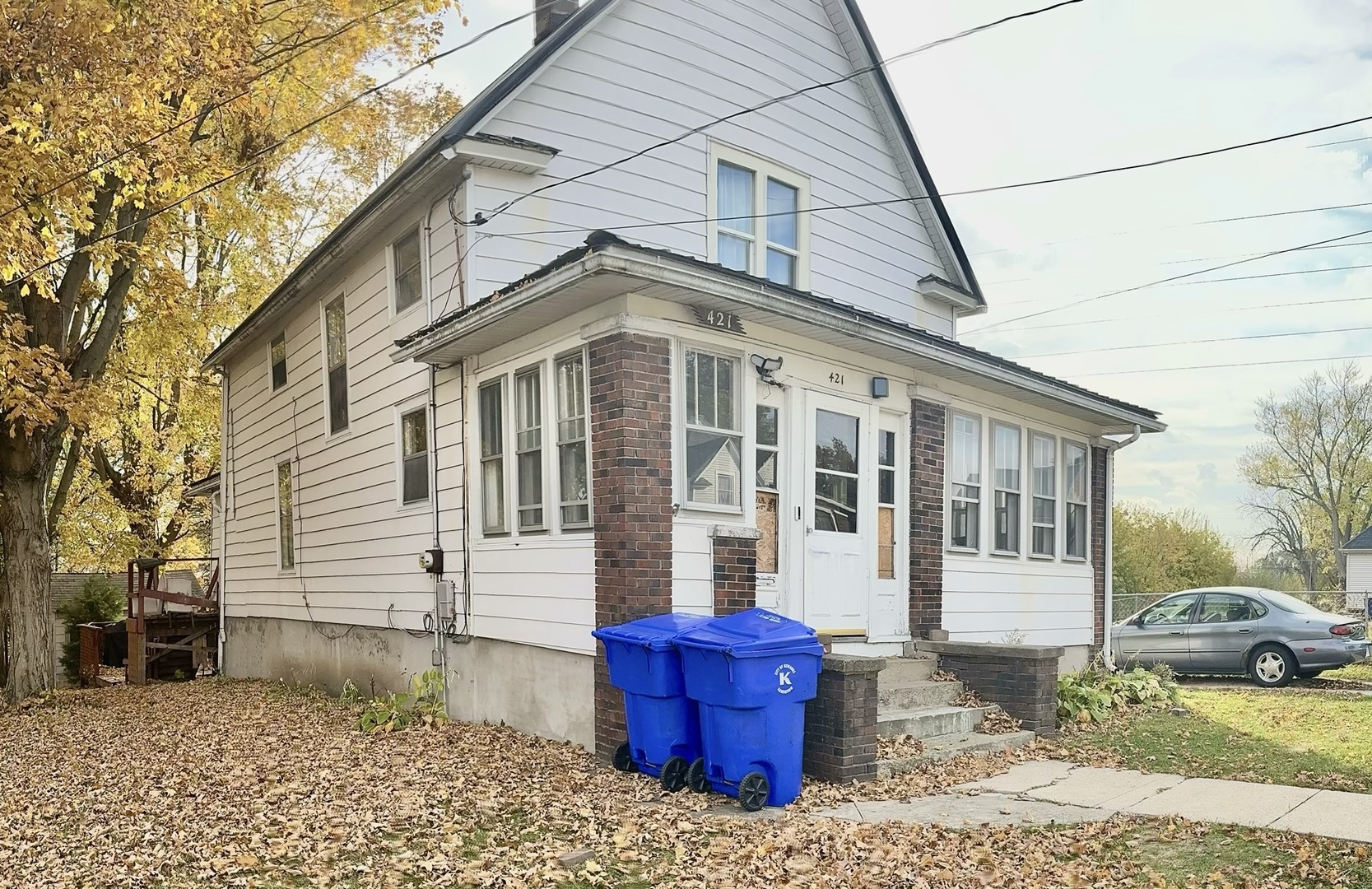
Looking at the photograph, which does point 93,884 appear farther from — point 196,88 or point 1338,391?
point 1338,391

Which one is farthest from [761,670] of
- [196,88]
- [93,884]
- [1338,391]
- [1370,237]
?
[1338,391]

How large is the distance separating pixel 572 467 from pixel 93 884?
4585mm

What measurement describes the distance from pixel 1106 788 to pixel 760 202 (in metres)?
8.00

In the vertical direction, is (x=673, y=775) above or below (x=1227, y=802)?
above

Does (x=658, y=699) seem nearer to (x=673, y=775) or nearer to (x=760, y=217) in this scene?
(x=673, y=775)

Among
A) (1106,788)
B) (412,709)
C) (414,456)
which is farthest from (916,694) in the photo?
(414,456)

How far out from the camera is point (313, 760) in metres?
9.45

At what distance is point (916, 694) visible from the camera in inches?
392

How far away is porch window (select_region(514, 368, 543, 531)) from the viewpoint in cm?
984

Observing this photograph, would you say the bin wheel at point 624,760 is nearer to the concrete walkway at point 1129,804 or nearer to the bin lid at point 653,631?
the bin lid at point 653,631

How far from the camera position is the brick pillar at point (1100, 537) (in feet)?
48.4

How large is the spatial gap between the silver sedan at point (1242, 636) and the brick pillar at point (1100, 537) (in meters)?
0.80

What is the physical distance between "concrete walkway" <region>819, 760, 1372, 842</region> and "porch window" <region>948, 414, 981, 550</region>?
13.0ft

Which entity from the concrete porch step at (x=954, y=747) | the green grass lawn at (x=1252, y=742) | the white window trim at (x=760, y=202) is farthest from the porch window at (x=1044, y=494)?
the concrete porch step at (x=954, y=747)
